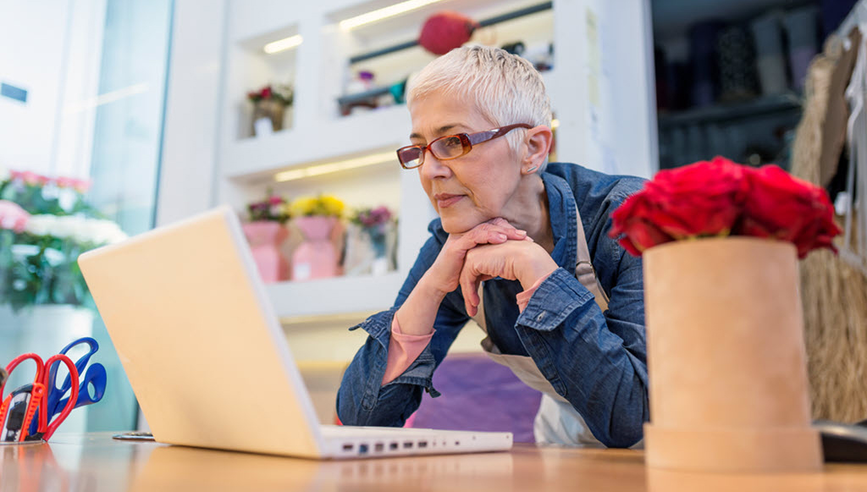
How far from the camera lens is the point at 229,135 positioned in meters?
2.82

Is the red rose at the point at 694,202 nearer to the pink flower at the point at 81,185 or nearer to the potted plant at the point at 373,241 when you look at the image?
the potted plant at the point at 373,241

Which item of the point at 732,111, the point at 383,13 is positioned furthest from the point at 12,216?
the point at 732,111

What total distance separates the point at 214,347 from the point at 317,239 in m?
2.00

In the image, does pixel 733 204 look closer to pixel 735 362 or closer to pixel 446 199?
pixel 735 362

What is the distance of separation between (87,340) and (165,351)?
41cm

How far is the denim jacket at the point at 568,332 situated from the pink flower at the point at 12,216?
5.09 ft

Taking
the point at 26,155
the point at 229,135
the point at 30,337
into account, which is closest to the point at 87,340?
the point at 30,337

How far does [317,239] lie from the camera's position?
2.52 meters

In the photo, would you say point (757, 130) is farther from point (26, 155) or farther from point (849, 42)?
point (26, 155)

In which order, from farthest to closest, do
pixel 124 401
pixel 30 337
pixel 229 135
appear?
pixel 229 135
pixel 124 401
pixel 30 337

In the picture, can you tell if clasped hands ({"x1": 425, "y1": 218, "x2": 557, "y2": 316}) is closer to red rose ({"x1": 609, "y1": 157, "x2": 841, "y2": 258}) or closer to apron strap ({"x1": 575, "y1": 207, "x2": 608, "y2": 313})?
apron strap ({"x1": 575, "y1": 207, "x2": 608, "y2": 313})

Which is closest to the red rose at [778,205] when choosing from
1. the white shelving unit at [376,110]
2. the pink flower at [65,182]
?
the white shelving unit at [376,110]

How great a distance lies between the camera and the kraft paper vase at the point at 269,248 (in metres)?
2.58

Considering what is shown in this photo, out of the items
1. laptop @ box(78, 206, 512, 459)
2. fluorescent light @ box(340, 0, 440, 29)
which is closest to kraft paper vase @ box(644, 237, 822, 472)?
laptop @ box(78, 206, 512, 459)
